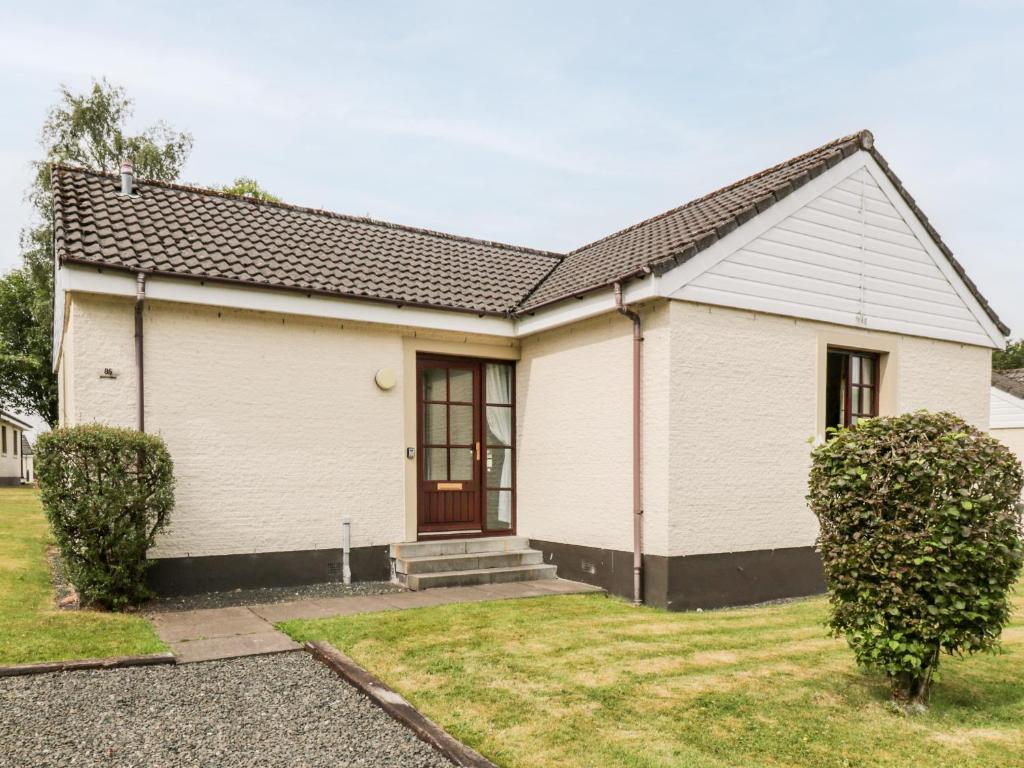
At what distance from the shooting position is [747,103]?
11.3 meters

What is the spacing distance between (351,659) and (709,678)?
2813 millimetres

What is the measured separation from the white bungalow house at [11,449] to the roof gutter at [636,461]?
1591 inches

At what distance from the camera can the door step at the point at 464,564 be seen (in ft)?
30.5

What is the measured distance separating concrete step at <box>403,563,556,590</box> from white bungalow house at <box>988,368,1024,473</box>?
18613 millimetres

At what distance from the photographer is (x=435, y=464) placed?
10531 millimetres

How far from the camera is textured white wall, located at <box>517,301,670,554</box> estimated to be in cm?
866

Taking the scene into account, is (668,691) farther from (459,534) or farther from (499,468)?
(499,468)

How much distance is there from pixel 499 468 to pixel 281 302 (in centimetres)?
396

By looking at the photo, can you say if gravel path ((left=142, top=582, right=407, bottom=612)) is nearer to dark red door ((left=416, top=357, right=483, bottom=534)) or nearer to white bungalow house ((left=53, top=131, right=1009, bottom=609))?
white bungalow house ((left=53, top=131, right=1009, bottom=609))

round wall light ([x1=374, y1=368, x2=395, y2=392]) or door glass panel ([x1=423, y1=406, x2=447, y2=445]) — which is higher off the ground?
round wall light ([x1=374, y1=368, x2=395, y2=392])

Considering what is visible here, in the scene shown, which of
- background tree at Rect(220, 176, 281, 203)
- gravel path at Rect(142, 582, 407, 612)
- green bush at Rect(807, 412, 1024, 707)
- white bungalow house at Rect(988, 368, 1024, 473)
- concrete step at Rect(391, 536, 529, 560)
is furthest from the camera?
background tree at Rect(220, 176, 281, 203)

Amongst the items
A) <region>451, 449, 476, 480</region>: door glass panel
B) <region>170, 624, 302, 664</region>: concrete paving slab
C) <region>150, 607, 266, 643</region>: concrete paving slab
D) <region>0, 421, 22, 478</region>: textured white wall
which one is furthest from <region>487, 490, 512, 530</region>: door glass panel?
<region>0, 421, 22, 478</region>: textured white wall

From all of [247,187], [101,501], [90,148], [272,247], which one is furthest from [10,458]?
[101,501]

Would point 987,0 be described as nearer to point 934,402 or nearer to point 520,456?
point 934,402
